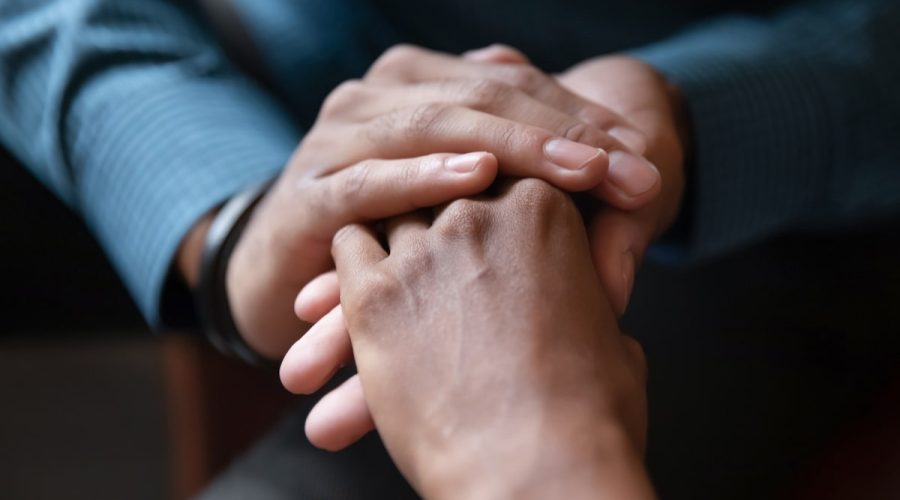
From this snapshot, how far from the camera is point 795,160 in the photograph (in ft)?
1.60

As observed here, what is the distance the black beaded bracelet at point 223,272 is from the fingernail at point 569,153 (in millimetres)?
178

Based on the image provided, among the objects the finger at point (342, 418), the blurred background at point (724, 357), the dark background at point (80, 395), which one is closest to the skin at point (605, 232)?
the finger at point (342, 418)

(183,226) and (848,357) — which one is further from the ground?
(183,226)

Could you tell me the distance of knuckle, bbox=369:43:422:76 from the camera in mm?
447

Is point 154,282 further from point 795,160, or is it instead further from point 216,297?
point 795,160

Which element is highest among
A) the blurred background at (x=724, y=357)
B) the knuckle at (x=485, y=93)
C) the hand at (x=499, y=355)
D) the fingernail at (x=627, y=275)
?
the knuckle at (x=485, y=93)

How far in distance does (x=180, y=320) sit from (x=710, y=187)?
11.9 inches

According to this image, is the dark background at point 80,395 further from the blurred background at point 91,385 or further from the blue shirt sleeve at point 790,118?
the blue shirt sleeve at point 790,118

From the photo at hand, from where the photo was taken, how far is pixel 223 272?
0.45 metres

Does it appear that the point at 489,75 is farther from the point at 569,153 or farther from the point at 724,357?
the point at 724,357

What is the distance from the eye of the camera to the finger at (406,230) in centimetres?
35

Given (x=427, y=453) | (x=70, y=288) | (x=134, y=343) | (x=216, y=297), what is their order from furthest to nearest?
(x=134, y=343) < (x=70, y=288) < (x=216, y=297) < (x=427, y=453)

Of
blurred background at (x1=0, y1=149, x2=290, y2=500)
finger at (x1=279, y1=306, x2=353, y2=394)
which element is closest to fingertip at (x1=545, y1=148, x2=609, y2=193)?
finger at (x1=279, y1=306, x2=353, y2=394)

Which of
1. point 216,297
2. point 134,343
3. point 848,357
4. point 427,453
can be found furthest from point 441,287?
point 134,343
